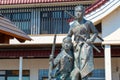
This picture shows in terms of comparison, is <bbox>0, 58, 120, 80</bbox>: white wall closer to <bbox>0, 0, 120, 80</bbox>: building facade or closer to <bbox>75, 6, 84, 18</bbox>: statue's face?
<bbox>0, 0, 120, 80</bbox>: building facade

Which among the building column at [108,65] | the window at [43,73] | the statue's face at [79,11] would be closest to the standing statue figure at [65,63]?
the statue's face at [79,11]

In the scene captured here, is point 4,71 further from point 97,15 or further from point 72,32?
point 72,32

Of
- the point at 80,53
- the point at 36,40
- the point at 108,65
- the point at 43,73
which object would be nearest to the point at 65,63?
the point at 80,53

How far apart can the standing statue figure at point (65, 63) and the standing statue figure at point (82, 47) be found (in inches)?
5.2

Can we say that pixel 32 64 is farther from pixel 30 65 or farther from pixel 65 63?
pixel 65 63

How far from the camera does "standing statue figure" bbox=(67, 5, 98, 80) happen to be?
27.1ft

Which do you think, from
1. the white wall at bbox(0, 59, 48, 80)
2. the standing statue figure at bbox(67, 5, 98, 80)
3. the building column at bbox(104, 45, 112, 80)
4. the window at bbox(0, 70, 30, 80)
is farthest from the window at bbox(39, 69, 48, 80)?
the standing statue figure at bbox(67, 5, 98, 80)

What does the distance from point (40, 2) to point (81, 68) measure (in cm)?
1218

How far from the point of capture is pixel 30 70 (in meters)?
21.1

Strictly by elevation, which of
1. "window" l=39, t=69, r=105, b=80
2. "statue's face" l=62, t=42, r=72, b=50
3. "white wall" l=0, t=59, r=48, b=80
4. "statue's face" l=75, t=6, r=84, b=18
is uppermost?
"statue's face" l=75, t=6, r=84, b=18

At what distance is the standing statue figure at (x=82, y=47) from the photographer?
827cm

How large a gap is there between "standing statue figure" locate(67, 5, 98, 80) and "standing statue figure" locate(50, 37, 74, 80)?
131mm

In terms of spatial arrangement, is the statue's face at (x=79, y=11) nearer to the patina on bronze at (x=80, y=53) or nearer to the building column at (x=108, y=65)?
the patina on bronze at (x=80, y=53)

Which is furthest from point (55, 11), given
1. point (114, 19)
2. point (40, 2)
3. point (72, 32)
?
point (72, 32)
